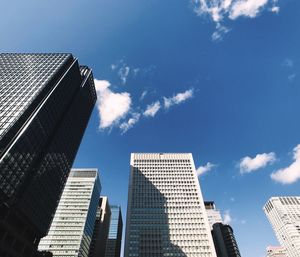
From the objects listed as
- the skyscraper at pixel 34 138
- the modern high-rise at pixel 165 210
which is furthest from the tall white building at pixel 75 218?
the skyscraper at pixel 34 138

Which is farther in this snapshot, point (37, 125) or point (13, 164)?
point (37, 125)

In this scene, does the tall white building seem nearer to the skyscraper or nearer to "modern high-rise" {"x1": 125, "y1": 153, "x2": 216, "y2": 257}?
"modern high-rise" {"x1": 125, "y1": 153, "x2": 216, "y2": 257}

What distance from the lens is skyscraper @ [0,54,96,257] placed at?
6500 centimetres

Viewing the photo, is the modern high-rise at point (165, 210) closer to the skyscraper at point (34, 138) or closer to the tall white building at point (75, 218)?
the tall white building at point (75, 218)

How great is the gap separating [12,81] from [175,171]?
354ft

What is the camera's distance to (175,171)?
153125mm

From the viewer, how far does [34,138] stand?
7700cm

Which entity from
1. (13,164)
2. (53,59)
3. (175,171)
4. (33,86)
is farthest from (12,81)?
(175,171)

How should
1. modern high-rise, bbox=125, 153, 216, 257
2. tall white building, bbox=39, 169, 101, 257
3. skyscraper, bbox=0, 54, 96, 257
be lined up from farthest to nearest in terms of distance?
tall white building, bbox=39, 169, 101, 257 → modern high-rise, bbox=125, 153, 216, 257 → skyscraper, bbox=0, 54, 96, 257

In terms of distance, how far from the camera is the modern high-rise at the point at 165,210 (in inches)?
4569

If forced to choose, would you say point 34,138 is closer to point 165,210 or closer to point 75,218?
point 75,218

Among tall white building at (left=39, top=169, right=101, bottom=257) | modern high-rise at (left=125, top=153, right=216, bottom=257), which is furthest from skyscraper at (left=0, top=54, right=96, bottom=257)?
tall white building at (left=39, top=169, right=101, bottom=257)

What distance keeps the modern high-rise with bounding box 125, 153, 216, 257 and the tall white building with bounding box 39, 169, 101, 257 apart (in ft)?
110

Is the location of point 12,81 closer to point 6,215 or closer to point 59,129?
point 59,129
